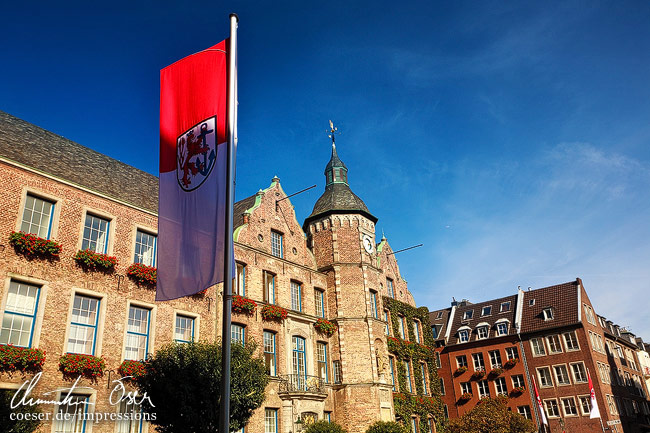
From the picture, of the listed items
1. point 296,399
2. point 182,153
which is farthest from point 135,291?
point 182,153

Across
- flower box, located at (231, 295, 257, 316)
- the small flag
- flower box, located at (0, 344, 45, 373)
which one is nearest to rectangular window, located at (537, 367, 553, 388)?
flower box, located at (231, 295, 257, 316)

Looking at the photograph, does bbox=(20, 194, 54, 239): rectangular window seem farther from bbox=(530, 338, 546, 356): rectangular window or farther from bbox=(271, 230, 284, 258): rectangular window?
bbox=(530, 338, 546, 356): rectangular window

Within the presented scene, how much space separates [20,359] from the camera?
17109mm

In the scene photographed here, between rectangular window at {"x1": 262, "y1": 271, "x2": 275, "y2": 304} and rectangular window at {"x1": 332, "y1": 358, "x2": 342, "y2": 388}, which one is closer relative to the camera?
rectangular window at {"x1": 262, "y1": 271, "x2": 275, "y2": 304}

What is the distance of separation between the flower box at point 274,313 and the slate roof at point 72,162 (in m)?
7.84

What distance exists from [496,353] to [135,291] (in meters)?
40.3

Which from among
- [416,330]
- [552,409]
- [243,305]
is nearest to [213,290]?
[243,305]

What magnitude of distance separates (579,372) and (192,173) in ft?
151

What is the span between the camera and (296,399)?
89.3ft

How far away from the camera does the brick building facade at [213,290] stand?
62.3 feet

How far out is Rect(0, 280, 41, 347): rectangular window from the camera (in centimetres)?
1759

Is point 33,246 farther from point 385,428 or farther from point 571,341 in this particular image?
point 571,341

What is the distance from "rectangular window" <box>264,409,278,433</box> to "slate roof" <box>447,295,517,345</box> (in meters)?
32.4

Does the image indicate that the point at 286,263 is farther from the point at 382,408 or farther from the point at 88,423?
the point at 88,423
